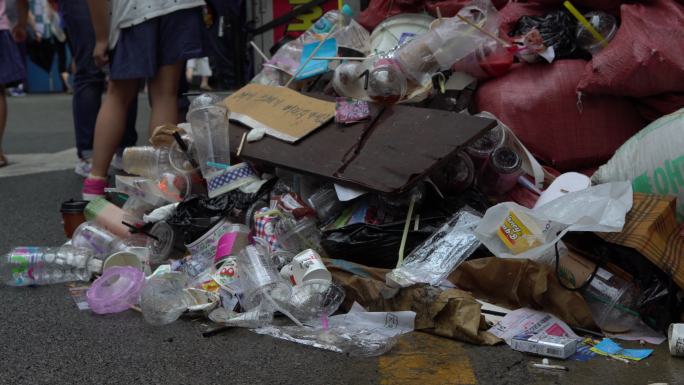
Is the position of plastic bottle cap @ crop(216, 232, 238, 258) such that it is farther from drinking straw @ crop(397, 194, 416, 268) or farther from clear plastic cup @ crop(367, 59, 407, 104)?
clear plastic cup @ crop(367, 59, 407, 104)

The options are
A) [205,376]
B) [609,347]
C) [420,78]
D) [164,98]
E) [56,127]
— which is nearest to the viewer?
[205,376]

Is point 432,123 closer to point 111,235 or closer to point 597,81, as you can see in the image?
point 597,81

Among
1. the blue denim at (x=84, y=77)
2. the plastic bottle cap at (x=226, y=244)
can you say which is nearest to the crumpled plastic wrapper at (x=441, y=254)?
the plastic bottle cap at (x=226, y=244)

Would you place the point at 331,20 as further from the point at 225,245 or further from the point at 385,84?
the point at 225,245

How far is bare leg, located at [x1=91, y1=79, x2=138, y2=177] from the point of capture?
151 inches

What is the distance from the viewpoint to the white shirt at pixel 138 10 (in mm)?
3699

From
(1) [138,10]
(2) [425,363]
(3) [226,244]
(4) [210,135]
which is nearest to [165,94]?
(1) [138,10]

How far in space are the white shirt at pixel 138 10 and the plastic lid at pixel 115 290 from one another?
1.52m

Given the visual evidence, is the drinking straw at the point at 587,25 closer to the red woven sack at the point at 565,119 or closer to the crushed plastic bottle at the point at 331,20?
the red woven sack at the point at 565,119

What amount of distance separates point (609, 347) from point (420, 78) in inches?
63.6

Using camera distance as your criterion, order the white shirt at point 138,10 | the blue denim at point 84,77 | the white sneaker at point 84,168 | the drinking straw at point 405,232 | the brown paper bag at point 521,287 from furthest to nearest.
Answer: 1. the white sneaker at point 84,168
2. the blue denim at point 84,77
3. the white shirt at point 138,10
4. the drinking straw at point 405,232
5. the brown paper bag at point 521,287

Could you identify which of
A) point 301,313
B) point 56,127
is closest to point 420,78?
point 301,313

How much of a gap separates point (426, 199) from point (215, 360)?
1.07 m

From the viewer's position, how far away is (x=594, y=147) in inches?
127
